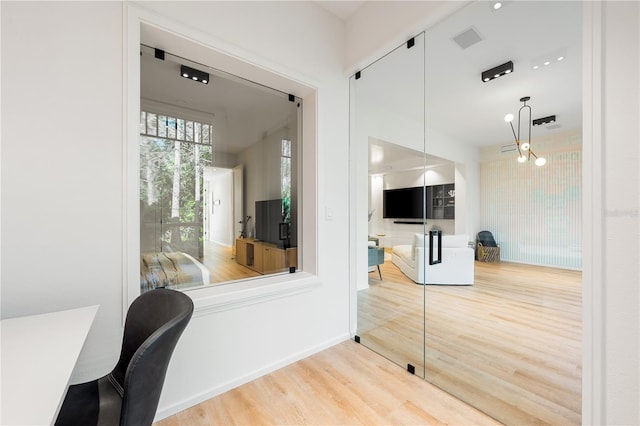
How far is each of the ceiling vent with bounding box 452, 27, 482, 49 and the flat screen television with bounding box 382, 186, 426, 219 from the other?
44.7 inches

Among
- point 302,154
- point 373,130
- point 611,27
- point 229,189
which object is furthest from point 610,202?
point 229,189

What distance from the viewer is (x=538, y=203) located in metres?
1.54

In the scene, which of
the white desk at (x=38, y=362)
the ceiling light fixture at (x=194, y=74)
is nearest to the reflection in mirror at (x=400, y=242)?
the ceiling light fixture at (x=194, y=74)

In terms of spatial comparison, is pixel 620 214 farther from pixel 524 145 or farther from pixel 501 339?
pixel 501 339

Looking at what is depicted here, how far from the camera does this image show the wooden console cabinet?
218 centimetres

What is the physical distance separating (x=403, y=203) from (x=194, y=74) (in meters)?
2.00

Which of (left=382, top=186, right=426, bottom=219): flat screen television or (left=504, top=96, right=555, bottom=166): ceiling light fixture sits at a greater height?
(left=504, top=96, right=555, bottom=166): ceiling light fixture

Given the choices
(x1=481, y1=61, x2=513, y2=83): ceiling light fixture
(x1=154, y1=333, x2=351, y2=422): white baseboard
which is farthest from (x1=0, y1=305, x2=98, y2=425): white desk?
(x1=481, y1=61, x2=513, y2=83): ceiling light fixture

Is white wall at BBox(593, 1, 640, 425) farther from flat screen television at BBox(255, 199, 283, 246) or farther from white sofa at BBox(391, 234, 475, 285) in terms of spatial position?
flat screen television at BBox(255, 199, 283, 246)

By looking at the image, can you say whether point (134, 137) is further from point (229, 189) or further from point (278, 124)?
point (278, 124)

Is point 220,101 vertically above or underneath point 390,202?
above

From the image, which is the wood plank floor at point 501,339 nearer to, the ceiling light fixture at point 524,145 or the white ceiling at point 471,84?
the ceiling light fixture at point 524,145

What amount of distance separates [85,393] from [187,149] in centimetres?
148

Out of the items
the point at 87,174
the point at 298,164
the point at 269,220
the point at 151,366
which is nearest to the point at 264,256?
the point at 269,220
